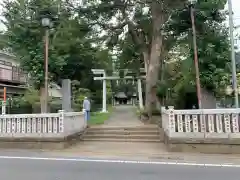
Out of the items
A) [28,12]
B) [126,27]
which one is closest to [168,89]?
[126,27]

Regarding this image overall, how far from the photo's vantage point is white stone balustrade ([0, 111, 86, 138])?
11039 millimetres

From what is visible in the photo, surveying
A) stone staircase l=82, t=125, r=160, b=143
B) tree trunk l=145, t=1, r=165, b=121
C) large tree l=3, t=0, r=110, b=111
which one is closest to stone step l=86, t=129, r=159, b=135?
stone staircase l=82, t=125, r=160, b=143

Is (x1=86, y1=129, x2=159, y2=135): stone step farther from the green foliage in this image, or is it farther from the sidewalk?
the green foliage

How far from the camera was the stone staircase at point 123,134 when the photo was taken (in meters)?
12.6

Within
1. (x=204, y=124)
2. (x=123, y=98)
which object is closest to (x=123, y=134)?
(x=204, y=124)

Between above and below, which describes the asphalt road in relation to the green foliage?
below

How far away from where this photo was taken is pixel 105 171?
6.92 meters

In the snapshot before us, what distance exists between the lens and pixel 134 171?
693cm

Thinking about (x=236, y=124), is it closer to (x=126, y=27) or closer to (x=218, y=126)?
(x=218, y=126)

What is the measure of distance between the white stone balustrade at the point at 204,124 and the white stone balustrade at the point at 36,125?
4190mm

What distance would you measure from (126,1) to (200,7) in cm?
445

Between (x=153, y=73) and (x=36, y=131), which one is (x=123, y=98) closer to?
(x=153, y=73)

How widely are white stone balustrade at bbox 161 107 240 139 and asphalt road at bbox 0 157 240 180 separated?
240 centimetres

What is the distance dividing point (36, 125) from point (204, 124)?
21.1ft
